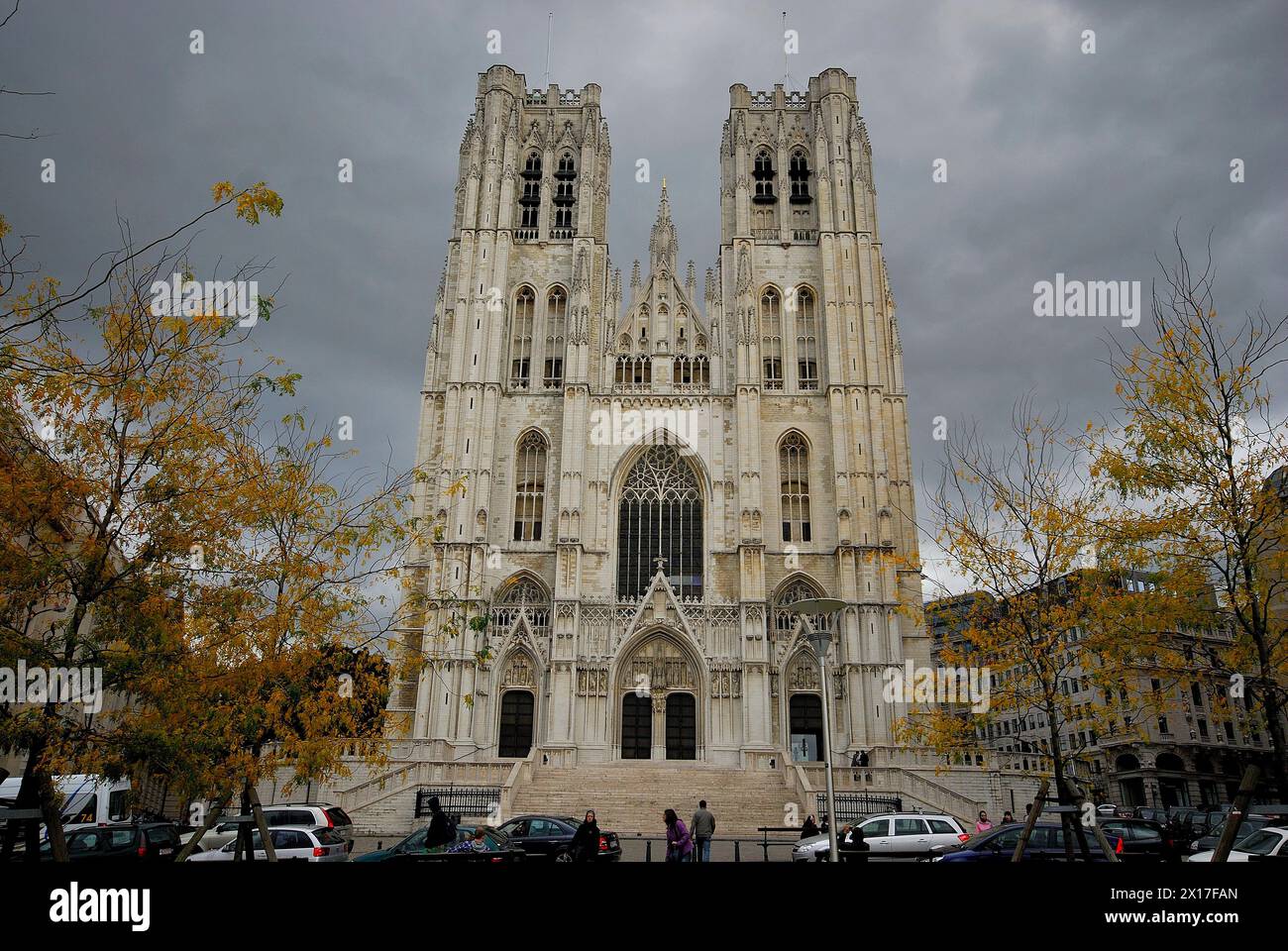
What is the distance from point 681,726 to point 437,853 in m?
22.6

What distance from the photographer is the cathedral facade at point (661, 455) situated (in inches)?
1377

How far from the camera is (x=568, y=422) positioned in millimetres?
38938

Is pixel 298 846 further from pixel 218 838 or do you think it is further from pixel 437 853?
pixel 437 853

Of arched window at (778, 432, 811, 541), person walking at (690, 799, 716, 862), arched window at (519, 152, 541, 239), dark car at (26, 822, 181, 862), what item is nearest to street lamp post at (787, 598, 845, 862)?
person walking at (690, 799, 716, 862)

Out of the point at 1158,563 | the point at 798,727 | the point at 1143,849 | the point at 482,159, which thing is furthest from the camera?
the point at 482,159

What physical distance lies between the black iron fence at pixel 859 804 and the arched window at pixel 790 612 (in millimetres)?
9238

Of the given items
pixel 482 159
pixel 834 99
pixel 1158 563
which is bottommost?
pixel 1158 563

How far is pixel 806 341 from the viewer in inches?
1665

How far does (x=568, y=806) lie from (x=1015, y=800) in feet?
44.5

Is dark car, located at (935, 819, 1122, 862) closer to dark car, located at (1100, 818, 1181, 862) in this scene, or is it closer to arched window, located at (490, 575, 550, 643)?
dark car, located at (1100, 818, 1181, 862)

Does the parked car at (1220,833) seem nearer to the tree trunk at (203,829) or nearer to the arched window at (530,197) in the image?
the tree trunk at (203,829)
